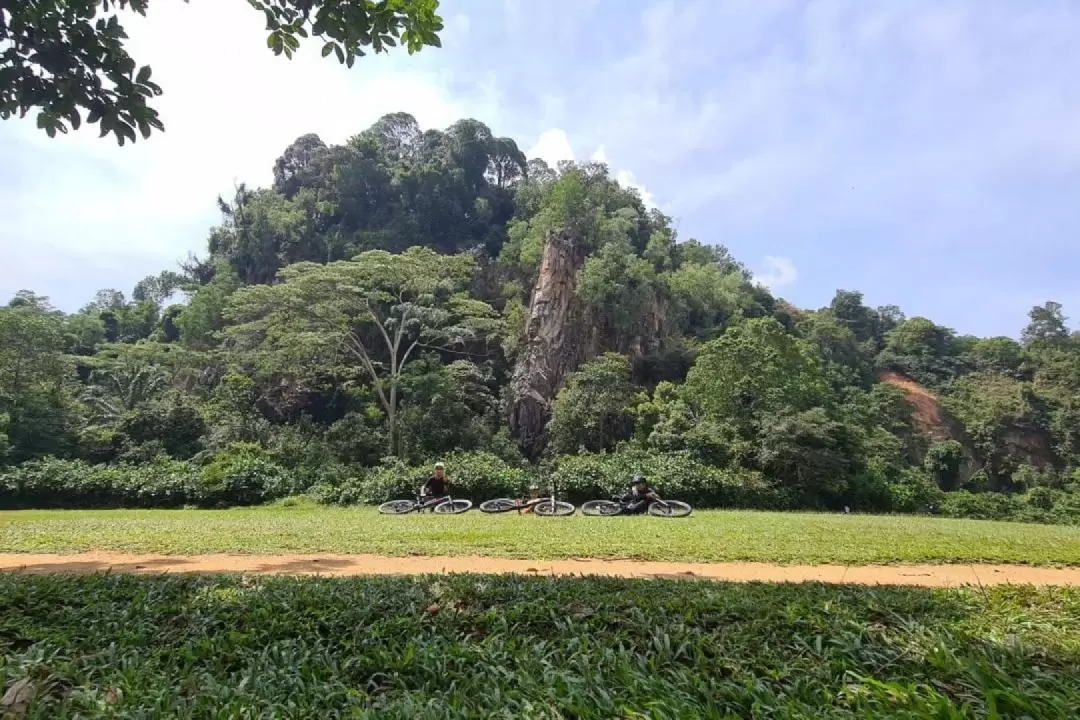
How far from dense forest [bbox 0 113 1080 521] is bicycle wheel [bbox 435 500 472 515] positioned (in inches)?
135

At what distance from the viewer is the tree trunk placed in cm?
2891

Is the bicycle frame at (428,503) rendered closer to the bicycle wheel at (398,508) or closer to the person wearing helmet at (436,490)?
the person wearing helmet at (436,490)

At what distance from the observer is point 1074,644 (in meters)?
2.96

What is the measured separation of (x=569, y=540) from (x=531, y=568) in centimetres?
205

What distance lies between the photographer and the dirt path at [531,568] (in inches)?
220

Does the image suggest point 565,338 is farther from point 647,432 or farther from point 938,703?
point 938,703

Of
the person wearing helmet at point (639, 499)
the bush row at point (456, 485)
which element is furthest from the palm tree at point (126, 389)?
the person wearing helmet at point (639, 499)

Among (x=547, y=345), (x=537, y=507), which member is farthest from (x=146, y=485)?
(x=547, y=345)

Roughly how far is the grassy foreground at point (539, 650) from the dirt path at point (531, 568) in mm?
1530

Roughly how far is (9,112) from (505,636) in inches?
170

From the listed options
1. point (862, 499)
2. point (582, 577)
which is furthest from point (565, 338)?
point (582, 577)

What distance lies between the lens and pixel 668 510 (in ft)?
40.1

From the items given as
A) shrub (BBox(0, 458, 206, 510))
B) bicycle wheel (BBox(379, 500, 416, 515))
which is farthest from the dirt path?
shrub (BBox(0, 458, 206, 510))

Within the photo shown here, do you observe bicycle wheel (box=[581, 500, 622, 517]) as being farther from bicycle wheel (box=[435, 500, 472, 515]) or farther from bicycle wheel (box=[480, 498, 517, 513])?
bicycle wheel (box=[435, 500, 472, 515])
